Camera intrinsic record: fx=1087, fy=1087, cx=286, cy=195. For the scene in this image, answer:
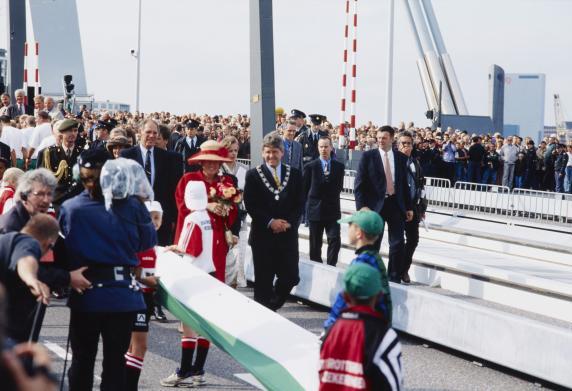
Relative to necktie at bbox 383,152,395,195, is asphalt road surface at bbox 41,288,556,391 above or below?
below

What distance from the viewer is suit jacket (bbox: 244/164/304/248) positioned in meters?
9.84

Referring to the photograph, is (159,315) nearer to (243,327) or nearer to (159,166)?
(159,166)

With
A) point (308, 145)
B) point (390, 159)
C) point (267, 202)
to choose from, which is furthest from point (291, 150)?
point (267, 202)

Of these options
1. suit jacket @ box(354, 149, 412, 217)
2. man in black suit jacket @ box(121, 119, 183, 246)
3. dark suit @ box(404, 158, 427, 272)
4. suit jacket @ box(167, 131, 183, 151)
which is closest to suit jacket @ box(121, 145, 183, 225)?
man in black suit jacket @ box(121, 119, 183, 246)

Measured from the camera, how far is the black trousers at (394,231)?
12672 millimetres

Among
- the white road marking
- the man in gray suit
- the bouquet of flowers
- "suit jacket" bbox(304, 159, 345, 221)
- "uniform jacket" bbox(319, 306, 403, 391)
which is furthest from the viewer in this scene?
the man in gray suit

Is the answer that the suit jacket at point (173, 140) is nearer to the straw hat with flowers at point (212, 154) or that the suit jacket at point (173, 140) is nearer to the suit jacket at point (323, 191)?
the suit jacket at point (323, 191)

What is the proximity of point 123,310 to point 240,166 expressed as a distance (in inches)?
233

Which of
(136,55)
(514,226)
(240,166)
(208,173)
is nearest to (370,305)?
(208,173)

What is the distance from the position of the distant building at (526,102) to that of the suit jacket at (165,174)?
128 metres

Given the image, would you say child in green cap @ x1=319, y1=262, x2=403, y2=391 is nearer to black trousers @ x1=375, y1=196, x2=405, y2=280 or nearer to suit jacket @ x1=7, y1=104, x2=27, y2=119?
black trousers @ x1=375, y1=196, x2=405, y2=280

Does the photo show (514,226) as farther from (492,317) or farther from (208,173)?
(208,173)

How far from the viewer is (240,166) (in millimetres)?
11734

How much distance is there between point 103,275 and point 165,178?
4340mm
